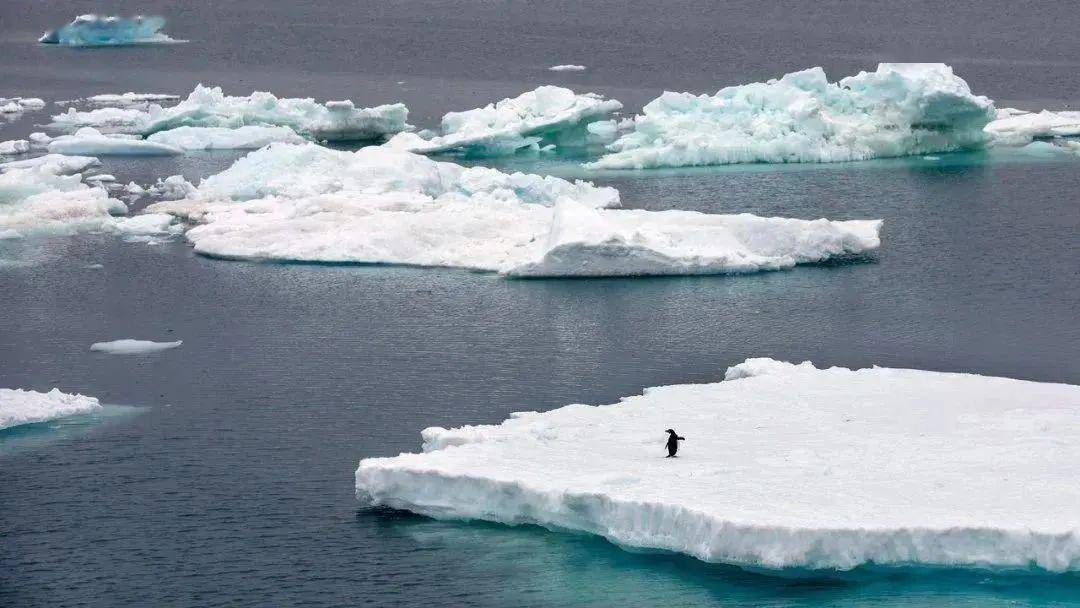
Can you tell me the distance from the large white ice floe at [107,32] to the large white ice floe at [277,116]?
23.3 meters

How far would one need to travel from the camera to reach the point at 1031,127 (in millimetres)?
37531

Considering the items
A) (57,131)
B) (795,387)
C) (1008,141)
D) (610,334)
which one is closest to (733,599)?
(795,387)

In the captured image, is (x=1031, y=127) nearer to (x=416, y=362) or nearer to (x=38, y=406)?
(x=416, y=362)

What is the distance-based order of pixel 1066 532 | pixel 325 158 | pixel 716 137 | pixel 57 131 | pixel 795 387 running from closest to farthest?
pixel 1066 532 → pixel 795 387 → pixel 325 158 → pixel 716 137 → pixel 57 131

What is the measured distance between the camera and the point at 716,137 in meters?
34.6

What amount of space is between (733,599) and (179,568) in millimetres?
5382

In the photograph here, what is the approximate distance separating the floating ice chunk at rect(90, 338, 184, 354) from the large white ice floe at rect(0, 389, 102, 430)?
263 centimetres

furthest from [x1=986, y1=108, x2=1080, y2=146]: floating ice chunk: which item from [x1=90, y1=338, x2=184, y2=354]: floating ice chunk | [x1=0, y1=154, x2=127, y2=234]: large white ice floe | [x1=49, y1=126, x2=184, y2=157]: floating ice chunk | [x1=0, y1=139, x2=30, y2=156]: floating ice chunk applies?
[x1=0, y1=139, x2=30, y2=156]: floating ice chunk

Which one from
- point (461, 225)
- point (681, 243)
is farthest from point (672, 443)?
point (461, 225)

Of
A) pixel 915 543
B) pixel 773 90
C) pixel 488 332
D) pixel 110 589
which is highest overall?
pixel 773 90

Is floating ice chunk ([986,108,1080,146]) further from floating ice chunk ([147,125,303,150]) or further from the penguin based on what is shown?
the penguin

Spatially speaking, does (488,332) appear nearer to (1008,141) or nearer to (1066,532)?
(1066,532)

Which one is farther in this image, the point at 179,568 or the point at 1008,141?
the point at 1008,141

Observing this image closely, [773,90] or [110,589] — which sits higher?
[773,90]
